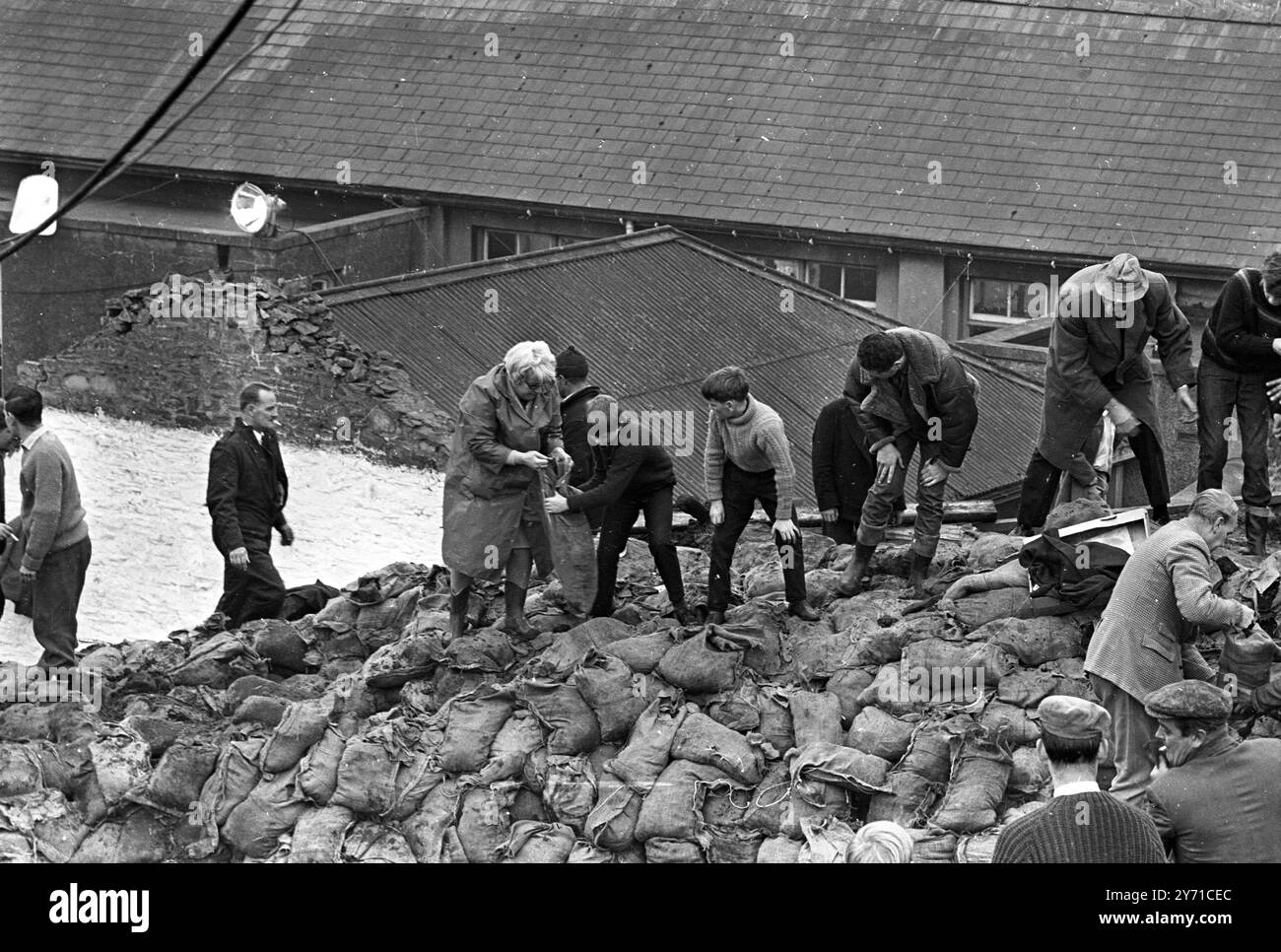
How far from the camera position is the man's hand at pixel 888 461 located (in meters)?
11.9

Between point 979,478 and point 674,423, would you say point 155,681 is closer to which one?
point 674,423

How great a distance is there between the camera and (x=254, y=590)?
14047 mm

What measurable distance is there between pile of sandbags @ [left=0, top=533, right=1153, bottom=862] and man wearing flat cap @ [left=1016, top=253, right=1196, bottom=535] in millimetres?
1017

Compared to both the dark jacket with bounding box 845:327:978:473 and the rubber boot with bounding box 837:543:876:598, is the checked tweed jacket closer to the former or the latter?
the dark jacket with bounding box 845:327:978:473

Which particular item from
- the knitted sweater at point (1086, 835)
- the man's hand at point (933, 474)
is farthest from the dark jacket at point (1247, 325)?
the knitted sweater at point (1086, 835)

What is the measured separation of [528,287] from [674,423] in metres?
2.69

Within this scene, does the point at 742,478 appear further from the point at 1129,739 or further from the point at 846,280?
the point at 846,280

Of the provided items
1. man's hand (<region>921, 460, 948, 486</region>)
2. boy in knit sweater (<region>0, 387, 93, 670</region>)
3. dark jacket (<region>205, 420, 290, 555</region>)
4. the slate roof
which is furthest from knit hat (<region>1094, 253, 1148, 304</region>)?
the slate roof

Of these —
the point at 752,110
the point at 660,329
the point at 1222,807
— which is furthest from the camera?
the point at 752,110

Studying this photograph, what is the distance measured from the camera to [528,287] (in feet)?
68.8

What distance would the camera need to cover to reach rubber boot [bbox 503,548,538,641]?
40.0 ft

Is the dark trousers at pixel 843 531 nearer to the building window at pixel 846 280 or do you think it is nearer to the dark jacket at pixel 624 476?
the dark jacket at pixel 624 476

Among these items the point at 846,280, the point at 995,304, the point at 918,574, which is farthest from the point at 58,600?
the point at 995,304

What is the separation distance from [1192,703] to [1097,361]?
3.91 meters
